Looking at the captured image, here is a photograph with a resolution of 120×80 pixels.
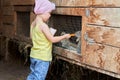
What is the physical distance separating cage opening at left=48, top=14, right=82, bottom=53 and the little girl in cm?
21

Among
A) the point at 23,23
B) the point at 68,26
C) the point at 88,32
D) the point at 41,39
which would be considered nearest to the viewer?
the point at 88,32

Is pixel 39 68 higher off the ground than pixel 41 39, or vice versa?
pixel 41 39

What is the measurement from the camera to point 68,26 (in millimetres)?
3299

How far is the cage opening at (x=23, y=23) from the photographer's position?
435 centimetres

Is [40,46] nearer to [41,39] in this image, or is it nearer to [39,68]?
[41,39]

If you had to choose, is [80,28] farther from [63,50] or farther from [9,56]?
[9,56]

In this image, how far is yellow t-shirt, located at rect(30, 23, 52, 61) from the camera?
3115mm

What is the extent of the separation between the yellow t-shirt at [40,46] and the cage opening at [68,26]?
0.75 ft

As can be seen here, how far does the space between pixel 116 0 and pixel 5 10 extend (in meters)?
2.95

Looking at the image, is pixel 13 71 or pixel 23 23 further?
pixel 13 71

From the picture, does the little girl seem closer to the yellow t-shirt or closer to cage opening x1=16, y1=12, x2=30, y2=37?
the yellow t-shirt

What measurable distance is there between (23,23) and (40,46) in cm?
148

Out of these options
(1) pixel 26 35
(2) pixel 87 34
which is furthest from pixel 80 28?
(1) pixel 26 35

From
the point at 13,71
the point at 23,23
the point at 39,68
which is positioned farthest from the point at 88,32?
the point at 13,71
